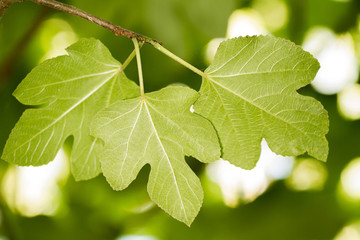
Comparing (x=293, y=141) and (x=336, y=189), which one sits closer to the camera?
(x=293, y=141)

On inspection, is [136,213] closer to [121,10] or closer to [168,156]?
[121,10]

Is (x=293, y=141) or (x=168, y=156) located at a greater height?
(x=293, y=141)

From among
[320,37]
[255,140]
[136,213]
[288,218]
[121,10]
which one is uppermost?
[320,37]

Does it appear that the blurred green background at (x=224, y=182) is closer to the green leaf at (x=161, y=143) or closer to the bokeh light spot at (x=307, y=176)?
the bokeh light spot at (x=307, y=176)

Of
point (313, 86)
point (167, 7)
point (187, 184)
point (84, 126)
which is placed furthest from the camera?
point (313, 86)

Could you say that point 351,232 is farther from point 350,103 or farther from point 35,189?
point 35,189

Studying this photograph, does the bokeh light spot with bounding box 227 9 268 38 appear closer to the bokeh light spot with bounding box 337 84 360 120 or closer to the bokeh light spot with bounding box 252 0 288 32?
the bokeh light spot with bounding box 252 0 288 32

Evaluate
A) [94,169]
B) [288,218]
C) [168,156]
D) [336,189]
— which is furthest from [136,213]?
[168,156]
